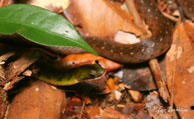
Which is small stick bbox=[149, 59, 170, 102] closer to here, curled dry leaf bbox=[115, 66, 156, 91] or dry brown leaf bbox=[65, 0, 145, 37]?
curled dry leaf bbox=[115, 66, 156, 91]

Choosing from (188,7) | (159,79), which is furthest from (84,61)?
(188,7)

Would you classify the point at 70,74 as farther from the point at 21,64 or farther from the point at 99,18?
the point at 99,18

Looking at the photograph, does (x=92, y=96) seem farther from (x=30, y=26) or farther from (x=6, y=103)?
(x=30, y=26)

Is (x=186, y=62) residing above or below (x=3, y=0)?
below

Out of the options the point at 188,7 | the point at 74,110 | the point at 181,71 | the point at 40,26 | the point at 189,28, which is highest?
the point at 40,26

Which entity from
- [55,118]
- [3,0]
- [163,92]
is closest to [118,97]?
[163,92]

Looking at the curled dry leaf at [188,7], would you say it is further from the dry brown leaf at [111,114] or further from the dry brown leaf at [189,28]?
the dry brown leaf at [111,114]
